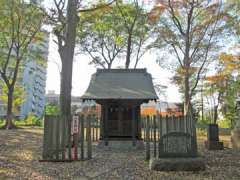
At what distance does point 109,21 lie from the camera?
27609 millimetres

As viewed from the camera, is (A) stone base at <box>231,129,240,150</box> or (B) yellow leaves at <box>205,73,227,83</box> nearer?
(A) stone base at <box>231,129,240,150</box>

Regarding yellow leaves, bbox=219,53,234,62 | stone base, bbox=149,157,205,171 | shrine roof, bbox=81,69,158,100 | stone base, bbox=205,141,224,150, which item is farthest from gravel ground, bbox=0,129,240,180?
yellow leaves, bbox=219,53,234,62

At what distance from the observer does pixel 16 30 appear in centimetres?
2642

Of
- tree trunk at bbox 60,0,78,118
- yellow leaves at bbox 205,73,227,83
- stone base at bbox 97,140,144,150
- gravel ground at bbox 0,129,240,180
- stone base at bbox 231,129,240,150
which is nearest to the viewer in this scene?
gravel ground at bbox 0,129,240,180

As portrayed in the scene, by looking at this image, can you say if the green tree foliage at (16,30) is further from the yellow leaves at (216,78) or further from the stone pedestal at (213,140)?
the yellow leaves at (216,78)

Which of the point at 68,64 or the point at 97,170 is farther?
the point at 68,64

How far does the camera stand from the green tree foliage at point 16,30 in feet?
81.7

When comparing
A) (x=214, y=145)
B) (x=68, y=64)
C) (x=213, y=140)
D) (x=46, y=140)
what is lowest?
(x=214, y=145)

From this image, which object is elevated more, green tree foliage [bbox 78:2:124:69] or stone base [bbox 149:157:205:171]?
green tree foliage [bbox 78:2:124:69]

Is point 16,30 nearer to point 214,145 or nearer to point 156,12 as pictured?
point 156,12

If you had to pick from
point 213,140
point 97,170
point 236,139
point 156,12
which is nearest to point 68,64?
point 97,170

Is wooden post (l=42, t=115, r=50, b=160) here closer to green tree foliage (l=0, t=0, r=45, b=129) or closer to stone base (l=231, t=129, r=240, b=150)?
stone base (l=231, t=129, r=240, b=150)

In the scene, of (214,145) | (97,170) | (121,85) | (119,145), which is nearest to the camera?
(97,170)

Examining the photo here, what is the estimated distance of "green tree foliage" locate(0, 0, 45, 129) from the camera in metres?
24.9
